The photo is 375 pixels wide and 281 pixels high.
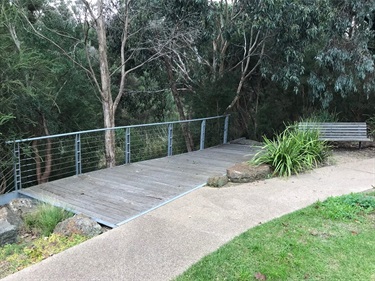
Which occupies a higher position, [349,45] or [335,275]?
[349,45]

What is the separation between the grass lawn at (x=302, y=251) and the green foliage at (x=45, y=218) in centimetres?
202

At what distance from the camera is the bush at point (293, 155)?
19.6ft

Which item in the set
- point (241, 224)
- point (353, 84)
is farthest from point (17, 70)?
point (353, 84)

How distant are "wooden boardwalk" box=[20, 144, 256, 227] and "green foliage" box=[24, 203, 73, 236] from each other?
248 mm

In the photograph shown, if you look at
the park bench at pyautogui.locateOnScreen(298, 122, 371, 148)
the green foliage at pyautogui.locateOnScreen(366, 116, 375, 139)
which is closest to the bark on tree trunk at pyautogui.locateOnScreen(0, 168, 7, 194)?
the park bench at pyautogui.locateOnScreen(298, 122, 371, 148)

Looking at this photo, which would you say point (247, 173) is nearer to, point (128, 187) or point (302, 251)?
point (128, 187)

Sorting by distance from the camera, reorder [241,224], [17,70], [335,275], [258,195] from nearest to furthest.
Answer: [335,275], [241,224], [258,195], [17,70]

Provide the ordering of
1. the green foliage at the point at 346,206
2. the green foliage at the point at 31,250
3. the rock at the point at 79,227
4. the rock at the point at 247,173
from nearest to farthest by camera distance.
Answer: the green foliage at the point at 31,250, the rock at the point at 79,227, the green foliage at the point at 346,206, the rock at the point at 247,173

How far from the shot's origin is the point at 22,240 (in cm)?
399

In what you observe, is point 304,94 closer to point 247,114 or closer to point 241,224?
point 247,114

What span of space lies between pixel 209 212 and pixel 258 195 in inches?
38.0

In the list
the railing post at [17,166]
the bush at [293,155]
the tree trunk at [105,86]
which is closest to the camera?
the railing post at [17,166]

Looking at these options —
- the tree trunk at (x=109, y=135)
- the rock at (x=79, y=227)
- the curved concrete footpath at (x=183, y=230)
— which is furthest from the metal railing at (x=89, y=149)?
the curved concrete footpath at (x=183, y=230)

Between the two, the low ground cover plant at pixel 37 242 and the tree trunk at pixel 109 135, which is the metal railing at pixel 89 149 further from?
the low ground cover plant at pixel 37 242
